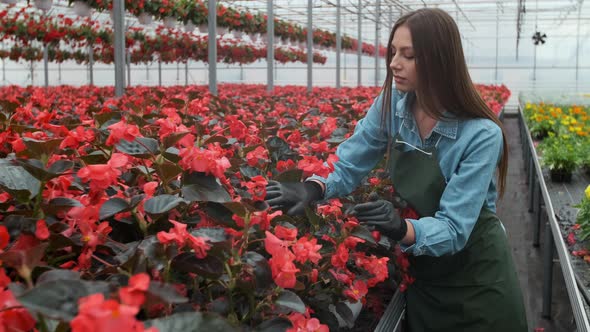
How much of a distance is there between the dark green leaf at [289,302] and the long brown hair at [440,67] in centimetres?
102

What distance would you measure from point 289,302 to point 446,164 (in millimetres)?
1051

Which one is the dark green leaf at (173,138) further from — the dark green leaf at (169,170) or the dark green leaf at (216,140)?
the dark green leaf at (216,140)

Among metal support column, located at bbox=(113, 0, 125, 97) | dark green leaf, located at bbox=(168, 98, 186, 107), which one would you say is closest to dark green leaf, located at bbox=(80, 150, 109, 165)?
dark green leaf, located at bbox=(168, 98, 186, 107)

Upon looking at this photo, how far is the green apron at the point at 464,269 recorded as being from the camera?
1.97 meters

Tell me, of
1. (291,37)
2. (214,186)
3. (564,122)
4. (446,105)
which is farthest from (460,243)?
(291,37)

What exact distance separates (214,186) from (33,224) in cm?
31

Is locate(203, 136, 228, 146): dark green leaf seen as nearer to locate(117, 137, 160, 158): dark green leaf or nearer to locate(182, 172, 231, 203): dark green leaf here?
locate(117, 137, 160, 158): dark green leaf

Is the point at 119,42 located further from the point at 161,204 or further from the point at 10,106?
the point at 161,204

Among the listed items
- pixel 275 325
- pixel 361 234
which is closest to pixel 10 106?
pixel 361 234

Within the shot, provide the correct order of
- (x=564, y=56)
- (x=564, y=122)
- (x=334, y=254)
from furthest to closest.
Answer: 1. (x=564, y=56)
2. (x=564, y=122)
3. (x=334, y=254)

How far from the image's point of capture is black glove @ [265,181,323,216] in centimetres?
153

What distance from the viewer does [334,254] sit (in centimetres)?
146

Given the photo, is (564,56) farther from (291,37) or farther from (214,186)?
(214,186)

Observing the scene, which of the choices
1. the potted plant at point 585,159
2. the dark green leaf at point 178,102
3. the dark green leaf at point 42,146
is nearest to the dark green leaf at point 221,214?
the dark green leaf at point 42,146
